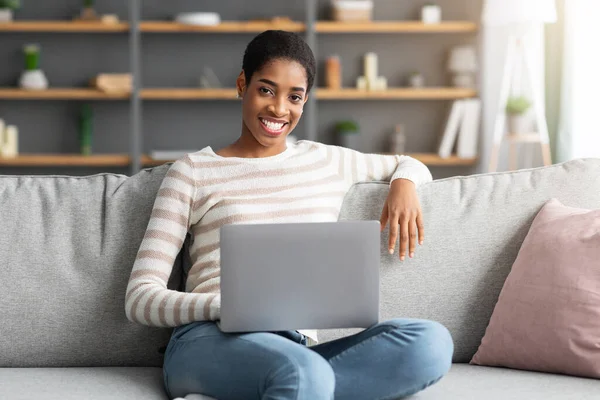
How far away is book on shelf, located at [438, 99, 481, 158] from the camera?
5.14 metres

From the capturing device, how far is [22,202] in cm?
191

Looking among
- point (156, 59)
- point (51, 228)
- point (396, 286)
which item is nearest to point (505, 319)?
point (396, 286)

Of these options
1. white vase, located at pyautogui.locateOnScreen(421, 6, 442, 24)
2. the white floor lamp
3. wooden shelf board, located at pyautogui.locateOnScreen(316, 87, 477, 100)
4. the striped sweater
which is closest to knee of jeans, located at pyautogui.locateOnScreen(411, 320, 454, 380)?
the striped sweater

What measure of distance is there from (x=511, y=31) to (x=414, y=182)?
343 centimetres

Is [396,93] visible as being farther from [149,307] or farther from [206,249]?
[149,307]

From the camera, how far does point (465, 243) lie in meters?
1.89

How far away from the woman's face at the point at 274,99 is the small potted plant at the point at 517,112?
2.96 m

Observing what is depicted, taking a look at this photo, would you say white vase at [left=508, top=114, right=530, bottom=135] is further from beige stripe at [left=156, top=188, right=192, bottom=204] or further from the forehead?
beige stripe at [left=156, top=188, right=192, bottom=204]

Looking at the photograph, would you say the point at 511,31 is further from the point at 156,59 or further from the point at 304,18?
the point at 156,59

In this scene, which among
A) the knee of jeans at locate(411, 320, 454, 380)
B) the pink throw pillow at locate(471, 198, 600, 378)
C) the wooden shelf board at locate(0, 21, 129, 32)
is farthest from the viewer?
the wooden shelf board at locate(0, 21, 129, 32)

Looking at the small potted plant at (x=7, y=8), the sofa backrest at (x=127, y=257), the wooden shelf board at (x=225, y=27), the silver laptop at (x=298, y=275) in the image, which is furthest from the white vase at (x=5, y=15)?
the silver laptop at (x=298, y=275)

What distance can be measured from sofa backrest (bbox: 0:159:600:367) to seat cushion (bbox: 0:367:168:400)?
0.06m

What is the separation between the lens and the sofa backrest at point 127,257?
183cm

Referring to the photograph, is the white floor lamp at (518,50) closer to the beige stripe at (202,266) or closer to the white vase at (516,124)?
the white vase at (516,124)
